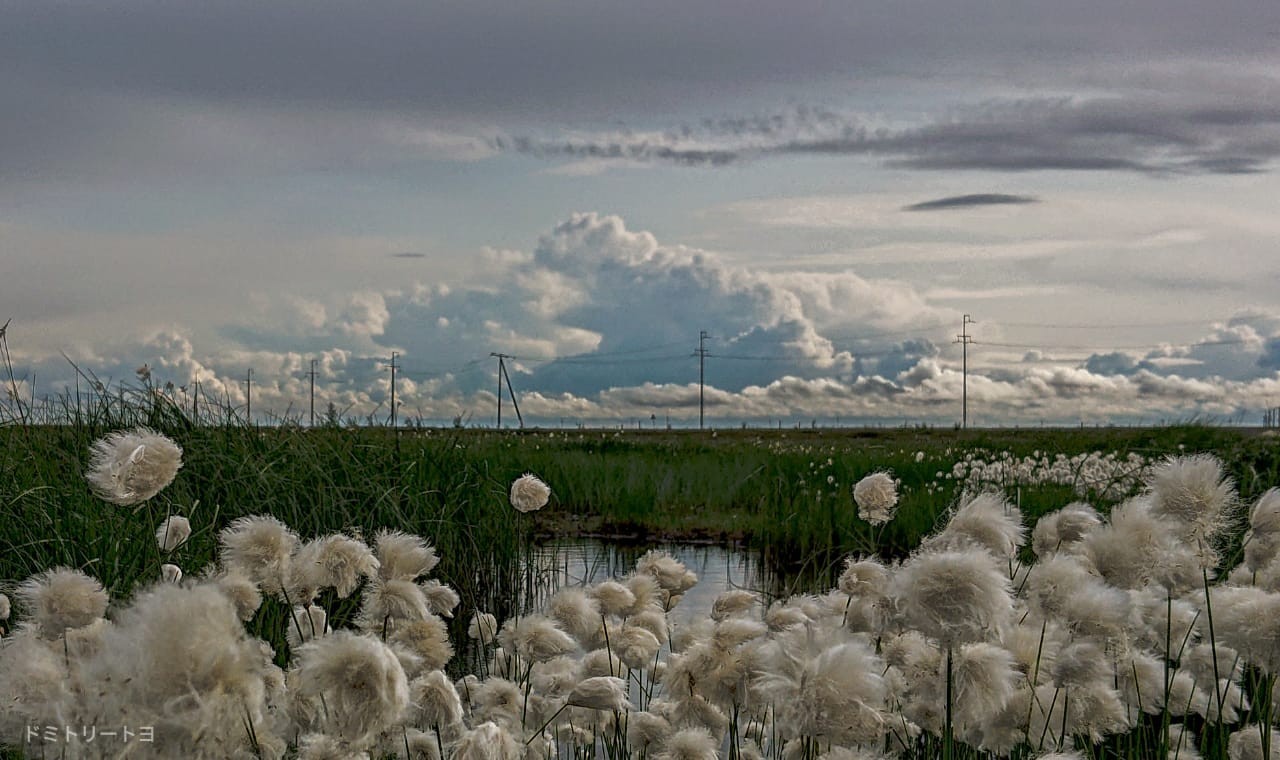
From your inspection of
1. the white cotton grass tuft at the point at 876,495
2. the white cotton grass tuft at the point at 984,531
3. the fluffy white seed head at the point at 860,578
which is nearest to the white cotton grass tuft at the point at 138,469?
the fluffy white seed head at the point at 860,578

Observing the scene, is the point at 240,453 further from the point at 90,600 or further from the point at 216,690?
the point at 216,690

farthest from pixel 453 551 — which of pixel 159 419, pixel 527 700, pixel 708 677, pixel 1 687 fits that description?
pixel 1 687

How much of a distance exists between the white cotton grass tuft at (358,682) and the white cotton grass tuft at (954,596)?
1.23 m

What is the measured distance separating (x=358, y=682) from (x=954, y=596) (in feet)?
4.56

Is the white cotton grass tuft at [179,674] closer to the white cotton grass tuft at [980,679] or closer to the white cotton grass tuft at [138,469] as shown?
the white cotton grass tuft at [138,469]

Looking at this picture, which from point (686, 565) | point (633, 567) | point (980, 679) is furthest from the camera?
point (633, 567)

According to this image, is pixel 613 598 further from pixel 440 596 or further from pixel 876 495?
pixel 876 495

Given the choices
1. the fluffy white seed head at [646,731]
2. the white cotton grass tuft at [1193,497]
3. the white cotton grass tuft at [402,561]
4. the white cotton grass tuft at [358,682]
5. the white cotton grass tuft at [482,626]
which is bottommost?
the fluffy white seed head at [646,731]

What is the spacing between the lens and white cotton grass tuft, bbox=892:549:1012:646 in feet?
9.13

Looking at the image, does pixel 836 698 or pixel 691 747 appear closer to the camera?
pixel 836 698

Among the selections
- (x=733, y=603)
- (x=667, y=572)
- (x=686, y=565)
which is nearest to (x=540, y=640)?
(x=733, y=603)

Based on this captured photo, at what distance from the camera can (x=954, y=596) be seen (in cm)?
280

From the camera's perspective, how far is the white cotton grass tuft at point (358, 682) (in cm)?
248

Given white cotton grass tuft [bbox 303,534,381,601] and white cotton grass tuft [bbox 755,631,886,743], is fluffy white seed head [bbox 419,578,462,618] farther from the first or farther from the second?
white cotton grass tuft [bbox 755,631,886,743]
